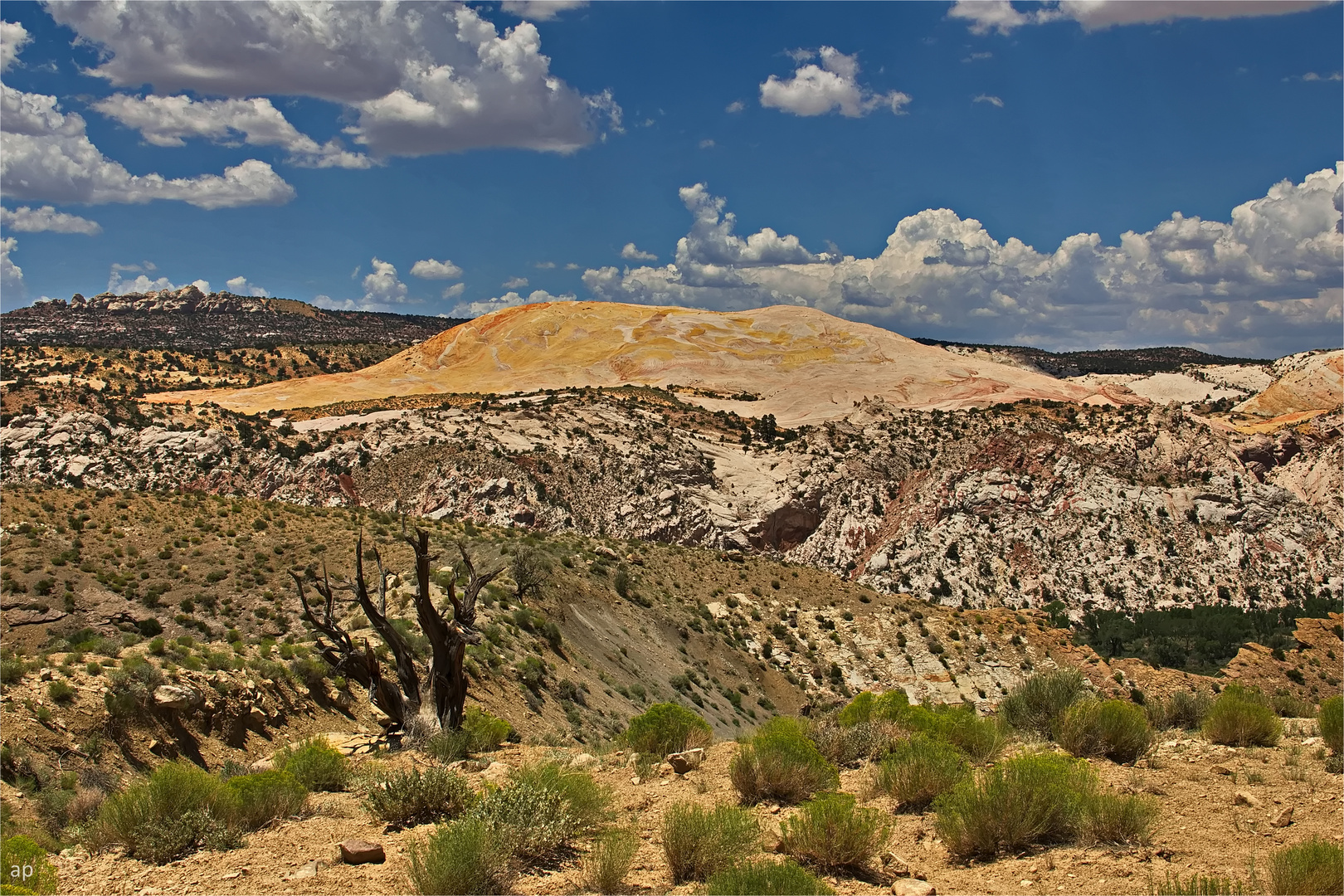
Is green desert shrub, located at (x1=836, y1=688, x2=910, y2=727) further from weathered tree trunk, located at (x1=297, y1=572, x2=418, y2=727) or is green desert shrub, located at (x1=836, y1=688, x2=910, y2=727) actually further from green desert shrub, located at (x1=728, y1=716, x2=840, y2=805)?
weathered tree trunk, located at (x1=297, y1=572, x2=418, y2=727)

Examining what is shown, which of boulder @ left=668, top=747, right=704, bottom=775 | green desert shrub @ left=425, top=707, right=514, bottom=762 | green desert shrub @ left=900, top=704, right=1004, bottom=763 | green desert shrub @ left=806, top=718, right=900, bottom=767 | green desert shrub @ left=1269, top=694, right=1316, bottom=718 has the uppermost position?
green desert shrub @ left=900, top=704, right=1004, bottom=763

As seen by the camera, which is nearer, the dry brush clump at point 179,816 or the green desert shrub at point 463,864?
the green desert shrub at point 463,864

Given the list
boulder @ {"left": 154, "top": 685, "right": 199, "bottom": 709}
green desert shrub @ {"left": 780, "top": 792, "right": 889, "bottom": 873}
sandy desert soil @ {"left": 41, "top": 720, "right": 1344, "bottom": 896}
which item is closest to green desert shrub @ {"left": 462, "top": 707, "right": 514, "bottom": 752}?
sandy desert soil @ {"left": 41, "top": 720, "right": 1344, "bottom": 896}

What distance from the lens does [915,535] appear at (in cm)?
3650

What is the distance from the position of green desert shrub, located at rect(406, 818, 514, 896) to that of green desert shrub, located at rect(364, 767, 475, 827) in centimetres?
153

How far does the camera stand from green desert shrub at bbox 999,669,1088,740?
11.1m

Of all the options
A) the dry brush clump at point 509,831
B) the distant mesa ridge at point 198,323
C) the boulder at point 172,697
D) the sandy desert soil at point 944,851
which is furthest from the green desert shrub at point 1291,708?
the distant mesa ridge at point 198,323

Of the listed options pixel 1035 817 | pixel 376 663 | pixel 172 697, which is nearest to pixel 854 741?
pixel 1035 817

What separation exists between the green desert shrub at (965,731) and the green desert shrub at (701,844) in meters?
3.71

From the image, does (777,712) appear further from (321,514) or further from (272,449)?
(272,449)

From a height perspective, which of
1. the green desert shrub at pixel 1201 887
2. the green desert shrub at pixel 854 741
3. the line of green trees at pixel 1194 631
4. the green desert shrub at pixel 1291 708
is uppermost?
the green desert shrub at pixel 1201 887

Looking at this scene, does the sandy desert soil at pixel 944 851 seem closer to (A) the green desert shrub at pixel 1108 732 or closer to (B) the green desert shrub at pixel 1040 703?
(A) the green desert shrub at pixel 1108 732

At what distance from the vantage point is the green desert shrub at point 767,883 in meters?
5.25

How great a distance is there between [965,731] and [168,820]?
8.00 metres
